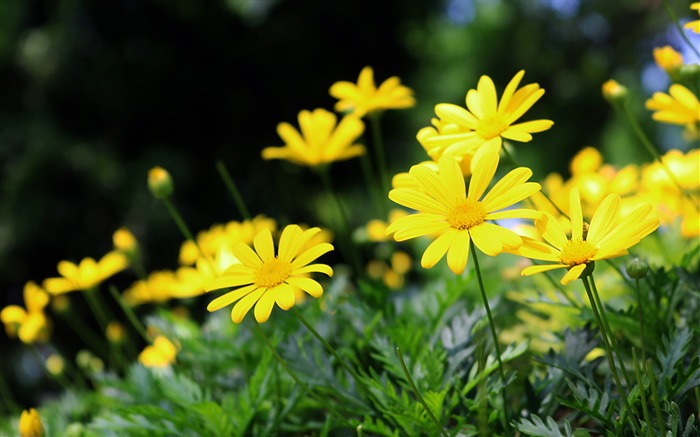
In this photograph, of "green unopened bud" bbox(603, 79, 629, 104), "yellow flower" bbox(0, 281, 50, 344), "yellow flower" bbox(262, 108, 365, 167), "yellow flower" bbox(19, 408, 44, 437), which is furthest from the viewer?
"yellow flower" bbox(0, 281, 50, 344)

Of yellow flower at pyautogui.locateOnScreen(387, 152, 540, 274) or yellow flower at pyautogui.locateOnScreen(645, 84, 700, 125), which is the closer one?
yellow flower at pyautogui.locateOnScreen(387, 152, 540, 274)

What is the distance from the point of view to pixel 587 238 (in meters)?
0.59

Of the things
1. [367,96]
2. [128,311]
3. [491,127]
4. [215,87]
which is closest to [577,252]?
[491,127]

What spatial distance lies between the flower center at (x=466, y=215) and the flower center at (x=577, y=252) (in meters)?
0.07

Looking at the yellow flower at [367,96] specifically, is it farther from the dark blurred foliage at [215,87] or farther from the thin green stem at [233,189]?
the dark blurred foliage at [215,87]

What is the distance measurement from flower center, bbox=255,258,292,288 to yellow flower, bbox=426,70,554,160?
0.17m

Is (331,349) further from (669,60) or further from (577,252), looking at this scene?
(669,60)

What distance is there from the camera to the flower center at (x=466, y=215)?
0.59 metres

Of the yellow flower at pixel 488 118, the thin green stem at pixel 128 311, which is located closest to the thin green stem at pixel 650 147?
the yellow flower at pixel 488 118

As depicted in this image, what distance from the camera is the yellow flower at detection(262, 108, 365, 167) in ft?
3.30

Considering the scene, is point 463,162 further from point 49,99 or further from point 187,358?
point 49,99

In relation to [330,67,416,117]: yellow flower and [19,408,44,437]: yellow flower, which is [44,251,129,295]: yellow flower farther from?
[330,67,416,117]: yellow flower

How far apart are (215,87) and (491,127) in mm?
3466

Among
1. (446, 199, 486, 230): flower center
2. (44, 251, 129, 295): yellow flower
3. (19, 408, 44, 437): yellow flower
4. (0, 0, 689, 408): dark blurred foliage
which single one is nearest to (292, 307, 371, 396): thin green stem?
(446, 199, 486, 230): flower center
